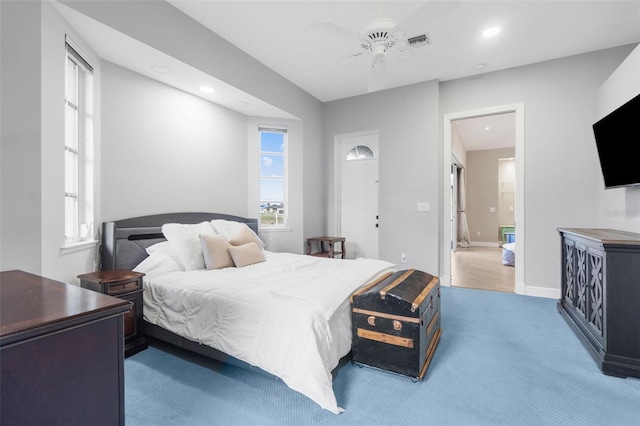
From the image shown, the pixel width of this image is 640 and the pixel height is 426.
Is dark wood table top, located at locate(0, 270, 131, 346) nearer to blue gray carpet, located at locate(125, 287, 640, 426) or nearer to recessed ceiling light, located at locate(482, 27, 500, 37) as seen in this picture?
blue gray carpet, located at locate(125, 287, 640, 426)

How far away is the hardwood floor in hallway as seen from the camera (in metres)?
4.43

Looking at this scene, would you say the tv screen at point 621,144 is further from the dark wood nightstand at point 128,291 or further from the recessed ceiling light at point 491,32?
the dark wood nightstand at point 128,291

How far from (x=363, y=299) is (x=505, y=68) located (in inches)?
156

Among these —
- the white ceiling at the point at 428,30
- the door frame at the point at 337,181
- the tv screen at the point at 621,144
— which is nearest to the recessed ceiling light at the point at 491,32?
the white ceiling at the point at 428,30

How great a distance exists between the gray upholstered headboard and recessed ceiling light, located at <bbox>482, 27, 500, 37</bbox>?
4.01m

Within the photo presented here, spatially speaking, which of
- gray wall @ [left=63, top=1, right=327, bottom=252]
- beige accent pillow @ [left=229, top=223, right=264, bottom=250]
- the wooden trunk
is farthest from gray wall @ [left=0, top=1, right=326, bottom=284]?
the wooden trunk

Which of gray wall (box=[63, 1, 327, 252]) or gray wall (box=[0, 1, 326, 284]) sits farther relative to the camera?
gray wall (box=[63, 1, 327, 252])

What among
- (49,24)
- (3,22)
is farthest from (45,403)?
(49,24)

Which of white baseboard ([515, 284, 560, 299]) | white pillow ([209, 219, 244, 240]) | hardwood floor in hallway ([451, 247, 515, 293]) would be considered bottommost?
hardwood floor in hallway ([451, 247, 515, 293])

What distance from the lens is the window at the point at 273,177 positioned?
4.69 m

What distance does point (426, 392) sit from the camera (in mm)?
1827

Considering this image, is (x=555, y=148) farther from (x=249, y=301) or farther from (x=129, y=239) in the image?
(x=129, y=239)

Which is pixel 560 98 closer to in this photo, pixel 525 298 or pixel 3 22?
pixel 525 298

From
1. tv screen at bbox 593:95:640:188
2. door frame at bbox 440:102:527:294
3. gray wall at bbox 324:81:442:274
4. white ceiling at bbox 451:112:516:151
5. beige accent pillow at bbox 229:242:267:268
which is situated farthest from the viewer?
white ceiling at bbox 451:112:516:151
